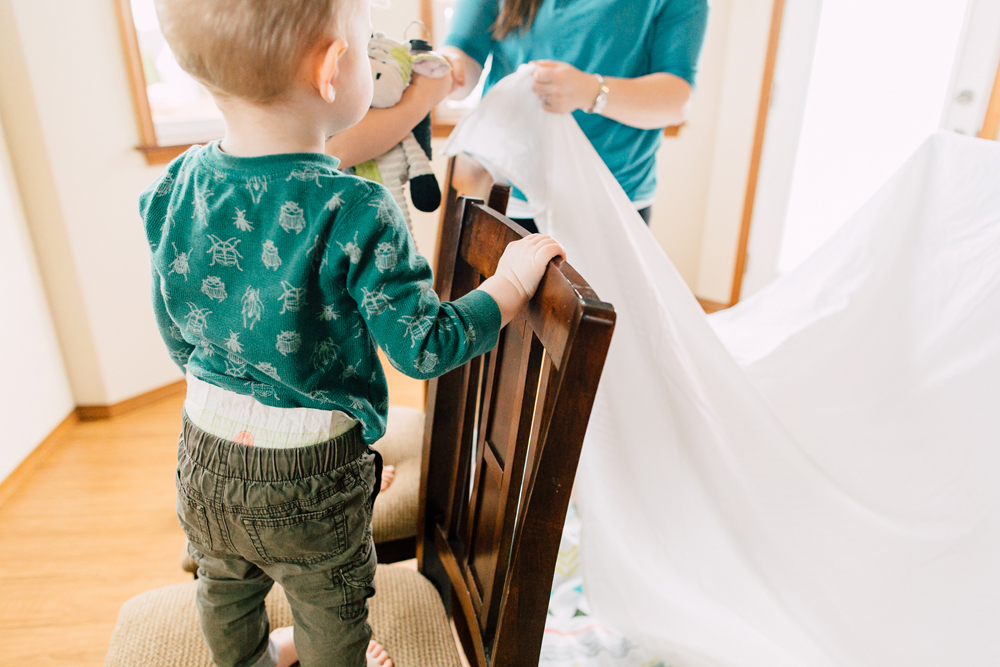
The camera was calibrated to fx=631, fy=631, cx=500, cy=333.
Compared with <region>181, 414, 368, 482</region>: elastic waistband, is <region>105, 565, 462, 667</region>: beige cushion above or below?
below

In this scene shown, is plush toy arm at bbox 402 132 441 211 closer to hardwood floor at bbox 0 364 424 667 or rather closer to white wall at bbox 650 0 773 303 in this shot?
hardwood floor at bbox 0 364 424 667

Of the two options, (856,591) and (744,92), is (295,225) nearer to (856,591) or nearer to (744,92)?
(856,591)

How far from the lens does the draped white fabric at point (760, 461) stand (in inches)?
37.8

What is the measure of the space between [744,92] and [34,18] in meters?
2.90

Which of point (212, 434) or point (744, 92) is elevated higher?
point (744, 92)

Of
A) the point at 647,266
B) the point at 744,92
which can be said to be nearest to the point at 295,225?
the point at 647,266

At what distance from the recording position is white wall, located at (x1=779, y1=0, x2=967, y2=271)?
2.49 m

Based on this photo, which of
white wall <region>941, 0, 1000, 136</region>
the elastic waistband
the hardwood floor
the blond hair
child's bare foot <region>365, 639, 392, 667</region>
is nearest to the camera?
the blond hair

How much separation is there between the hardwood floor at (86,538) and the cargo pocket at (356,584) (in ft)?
3.54

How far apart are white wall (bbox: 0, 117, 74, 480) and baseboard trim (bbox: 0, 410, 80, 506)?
0.02m

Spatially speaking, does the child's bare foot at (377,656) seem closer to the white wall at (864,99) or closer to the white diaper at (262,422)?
the white diaper at (262,422)

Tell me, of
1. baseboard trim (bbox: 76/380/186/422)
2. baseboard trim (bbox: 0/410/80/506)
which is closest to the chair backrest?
baseboard trim (bbox: 0/410/80/506)

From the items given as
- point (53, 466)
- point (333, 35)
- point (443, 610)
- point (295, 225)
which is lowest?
point (53, 466)

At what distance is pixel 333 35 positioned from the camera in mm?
548
